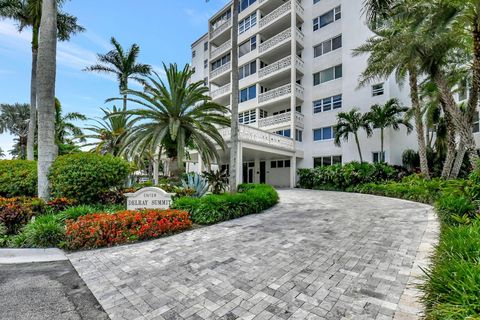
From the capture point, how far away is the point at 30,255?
4922 mm

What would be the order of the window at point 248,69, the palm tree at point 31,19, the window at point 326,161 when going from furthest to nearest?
the window at point 248,69
the window at point 326,161
the palm tree at point 31,19

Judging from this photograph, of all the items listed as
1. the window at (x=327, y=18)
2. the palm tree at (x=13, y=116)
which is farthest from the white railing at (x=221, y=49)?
the palm tree at (x=13, y=116)

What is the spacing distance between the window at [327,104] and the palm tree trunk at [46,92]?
18.3 meters

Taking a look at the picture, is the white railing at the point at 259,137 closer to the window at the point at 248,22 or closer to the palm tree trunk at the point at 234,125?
the palm tree trunk at the point at 234,125

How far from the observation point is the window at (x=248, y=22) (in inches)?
917

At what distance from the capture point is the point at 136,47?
21.2 m

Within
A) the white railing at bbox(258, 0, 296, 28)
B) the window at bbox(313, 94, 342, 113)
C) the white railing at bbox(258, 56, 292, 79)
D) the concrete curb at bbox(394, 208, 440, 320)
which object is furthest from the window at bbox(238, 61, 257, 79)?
the concrete curb at bbox(394, 208, 440, 320)

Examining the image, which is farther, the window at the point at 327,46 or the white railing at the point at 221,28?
the white railing at the point at 221,28

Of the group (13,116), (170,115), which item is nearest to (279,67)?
(170,115)

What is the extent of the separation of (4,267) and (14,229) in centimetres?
254

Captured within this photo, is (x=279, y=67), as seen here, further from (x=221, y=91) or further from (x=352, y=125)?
(x=352, y=125)

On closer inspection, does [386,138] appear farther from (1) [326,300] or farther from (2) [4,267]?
(2) [4,267]

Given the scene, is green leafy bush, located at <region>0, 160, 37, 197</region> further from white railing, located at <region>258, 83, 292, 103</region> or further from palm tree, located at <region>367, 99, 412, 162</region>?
palm tree, located at <region>367, 99, 412, 162</region>

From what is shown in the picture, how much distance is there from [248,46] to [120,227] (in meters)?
22.7
